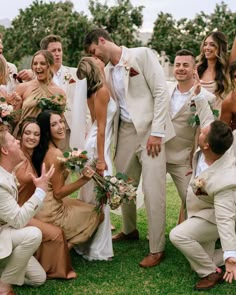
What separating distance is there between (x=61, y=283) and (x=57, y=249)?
322 millimetres

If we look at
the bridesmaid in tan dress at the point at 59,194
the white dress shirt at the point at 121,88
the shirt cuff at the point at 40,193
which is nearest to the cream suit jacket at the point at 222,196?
the white dress shirt at the point at 121,88

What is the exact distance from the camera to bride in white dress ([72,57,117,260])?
581 centimetres

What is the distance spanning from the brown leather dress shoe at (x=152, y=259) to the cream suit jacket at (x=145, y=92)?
1.21 metres

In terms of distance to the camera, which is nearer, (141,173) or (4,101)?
(4,101)

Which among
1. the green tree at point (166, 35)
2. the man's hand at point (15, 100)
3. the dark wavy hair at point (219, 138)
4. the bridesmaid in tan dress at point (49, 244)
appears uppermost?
the green tree at point (166, 35)

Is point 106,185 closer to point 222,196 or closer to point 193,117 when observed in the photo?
point 193,117

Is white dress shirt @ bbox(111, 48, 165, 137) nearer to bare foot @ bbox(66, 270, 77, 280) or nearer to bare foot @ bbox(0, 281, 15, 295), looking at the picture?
bare foot @ bbox(66, 270, 77, 280)

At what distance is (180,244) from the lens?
5184mm

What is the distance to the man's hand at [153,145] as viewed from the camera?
5801mm

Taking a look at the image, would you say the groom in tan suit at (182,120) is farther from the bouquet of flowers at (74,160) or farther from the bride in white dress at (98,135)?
the bouquet of flowers at (74,160)

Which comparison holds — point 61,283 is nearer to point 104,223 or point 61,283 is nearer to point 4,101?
point 104,223

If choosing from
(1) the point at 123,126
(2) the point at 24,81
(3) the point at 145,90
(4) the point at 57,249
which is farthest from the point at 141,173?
(2) the point at 24,81

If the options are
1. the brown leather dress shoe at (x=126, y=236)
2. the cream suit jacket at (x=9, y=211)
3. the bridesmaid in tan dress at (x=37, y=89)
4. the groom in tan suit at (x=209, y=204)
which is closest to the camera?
the cream suit jacket at (x=9, y=211)

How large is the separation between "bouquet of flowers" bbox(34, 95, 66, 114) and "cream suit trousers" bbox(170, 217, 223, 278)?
1.81 meters
